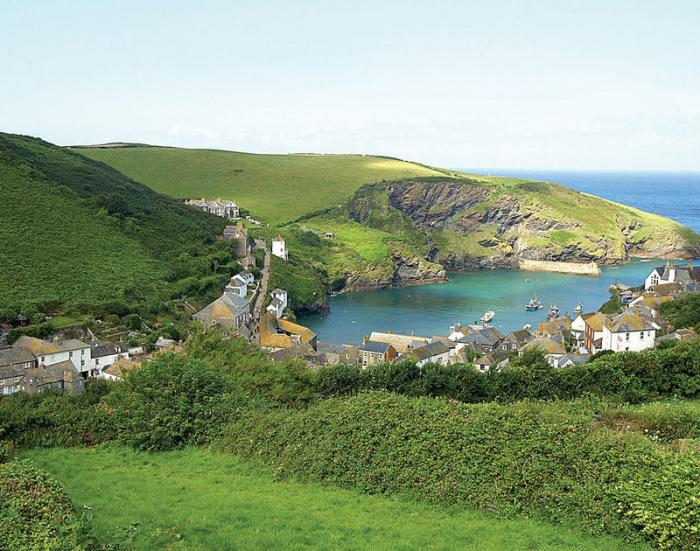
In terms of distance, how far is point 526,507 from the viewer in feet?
36.0

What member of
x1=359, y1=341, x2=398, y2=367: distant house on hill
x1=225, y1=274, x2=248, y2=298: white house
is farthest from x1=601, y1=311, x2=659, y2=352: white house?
x1=225, y1=274, x2=248, y2=298: white house

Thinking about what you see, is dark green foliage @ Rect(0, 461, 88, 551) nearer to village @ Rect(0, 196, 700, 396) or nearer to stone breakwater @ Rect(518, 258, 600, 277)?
village @ Rect(0, 196, 700, 396)

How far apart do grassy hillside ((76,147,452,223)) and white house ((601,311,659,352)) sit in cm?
7681

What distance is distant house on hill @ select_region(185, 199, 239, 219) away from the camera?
10188cm

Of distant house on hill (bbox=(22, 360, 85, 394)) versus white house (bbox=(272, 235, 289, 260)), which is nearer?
distant house on hill (bbox=(22, 360, 85, 394))

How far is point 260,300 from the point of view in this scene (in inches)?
2554

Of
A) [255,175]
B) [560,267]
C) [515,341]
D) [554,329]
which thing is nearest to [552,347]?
[515,341]

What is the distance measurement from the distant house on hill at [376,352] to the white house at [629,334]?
14.1m

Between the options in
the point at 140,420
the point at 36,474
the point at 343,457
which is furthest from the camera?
the point at 140,420

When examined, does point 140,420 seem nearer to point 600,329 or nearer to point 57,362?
point 57,362

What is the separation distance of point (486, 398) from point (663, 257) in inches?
4254

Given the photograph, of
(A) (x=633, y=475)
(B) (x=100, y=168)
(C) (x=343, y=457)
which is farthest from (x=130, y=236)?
(A) (x=633, y=475)

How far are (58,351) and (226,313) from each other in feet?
55.1

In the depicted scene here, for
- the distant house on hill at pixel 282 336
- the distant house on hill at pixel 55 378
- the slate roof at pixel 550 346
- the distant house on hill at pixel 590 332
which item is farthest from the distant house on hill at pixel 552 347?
the distant house on hill at pixel 55 378
